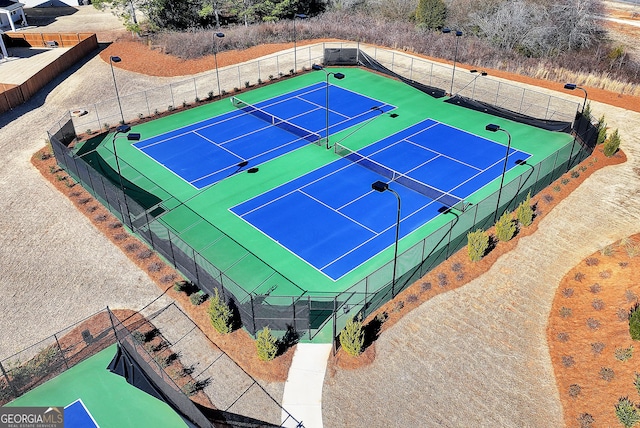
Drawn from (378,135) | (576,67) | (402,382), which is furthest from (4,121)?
(576,67)

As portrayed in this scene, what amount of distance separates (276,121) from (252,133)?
7.50 ft

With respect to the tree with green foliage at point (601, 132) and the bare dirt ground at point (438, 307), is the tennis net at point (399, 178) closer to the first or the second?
the bare dirt ground at point (438, 307)

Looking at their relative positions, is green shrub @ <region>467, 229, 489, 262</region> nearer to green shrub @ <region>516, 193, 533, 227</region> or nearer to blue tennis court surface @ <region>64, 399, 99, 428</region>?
green shrub @ <region>516, 193, 533, 227</region>

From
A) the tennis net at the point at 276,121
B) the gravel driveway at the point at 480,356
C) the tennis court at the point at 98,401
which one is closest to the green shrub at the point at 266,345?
the gravel driveway at the point at 480,356

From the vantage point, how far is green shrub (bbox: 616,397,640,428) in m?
16.7

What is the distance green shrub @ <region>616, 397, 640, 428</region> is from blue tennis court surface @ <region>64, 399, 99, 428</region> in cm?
Result: 1739

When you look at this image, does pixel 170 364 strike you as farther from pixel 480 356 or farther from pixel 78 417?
pixel 480 356

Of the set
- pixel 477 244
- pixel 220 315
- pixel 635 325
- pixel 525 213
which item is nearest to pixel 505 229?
pixel 525 213

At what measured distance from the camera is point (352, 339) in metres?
19.2

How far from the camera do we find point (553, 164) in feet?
95.8

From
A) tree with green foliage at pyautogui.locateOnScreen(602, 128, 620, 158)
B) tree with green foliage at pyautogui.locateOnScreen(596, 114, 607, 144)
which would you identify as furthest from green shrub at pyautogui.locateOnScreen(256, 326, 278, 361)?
tree with green foliage at pyautogui.locateOnScreen(596, 114, 607, 144)

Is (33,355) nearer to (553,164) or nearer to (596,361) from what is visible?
(596,361)

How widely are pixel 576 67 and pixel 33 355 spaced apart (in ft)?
154

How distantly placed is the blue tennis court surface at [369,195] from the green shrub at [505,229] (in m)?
3.39
